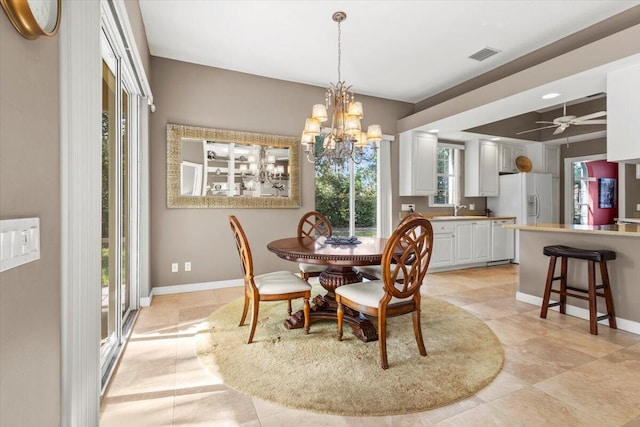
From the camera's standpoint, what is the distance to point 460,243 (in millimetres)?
5363

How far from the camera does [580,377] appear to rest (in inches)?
79.2

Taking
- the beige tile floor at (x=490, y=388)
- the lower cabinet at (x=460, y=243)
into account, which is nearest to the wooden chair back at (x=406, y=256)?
the beige tile floor at (x=490, y=388)

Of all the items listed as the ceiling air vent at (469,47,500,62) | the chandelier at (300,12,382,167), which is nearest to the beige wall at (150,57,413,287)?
the chandelier at (300,12,382,167)

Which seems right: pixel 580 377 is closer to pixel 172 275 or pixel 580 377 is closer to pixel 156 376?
pixel 156 376

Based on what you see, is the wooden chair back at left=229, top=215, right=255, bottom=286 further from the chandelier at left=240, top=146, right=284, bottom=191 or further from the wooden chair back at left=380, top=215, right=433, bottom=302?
the chandelier at left=240, top=146, right=284, bottom=191

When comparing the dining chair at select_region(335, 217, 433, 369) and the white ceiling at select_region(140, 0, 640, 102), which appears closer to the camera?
the dining chair at select_region(335, 217, 433, 369)

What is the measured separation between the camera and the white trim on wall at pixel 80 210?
1.09 metres

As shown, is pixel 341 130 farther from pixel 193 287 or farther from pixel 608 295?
pixel 608 295

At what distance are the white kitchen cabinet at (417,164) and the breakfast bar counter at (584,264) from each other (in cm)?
180

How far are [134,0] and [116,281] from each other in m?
2.27

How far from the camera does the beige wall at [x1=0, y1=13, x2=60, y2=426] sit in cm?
74

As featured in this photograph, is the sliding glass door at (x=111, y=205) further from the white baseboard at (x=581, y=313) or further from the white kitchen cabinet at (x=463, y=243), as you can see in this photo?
the white kitchen cabinet at (x=463, y=243)

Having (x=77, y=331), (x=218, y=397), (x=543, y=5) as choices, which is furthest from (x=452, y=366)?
(x=543, y=5)

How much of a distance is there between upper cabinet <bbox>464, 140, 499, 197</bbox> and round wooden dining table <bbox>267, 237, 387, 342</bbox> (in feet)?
12.4
